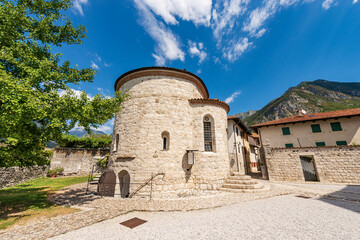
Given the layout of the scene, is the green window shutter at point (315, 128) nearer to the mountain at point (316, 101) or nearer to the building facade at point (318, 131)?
the building facade at point (318, 131)

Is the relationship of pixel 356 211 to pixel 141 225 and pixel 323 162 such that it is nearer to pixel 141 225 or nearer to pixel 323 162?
pixel 141 225

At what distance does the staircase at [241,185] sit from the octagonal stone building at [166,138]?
0.52 metres

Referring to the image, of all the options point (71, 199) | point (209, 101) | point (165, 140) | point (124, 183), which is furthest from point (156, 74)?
point (71, 199)

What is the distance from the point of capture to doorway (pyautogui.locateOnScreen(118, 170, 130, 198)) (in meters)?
10.4

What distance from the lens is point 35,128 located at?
6633mm

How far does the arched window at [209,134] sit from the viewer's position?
11.9 metres

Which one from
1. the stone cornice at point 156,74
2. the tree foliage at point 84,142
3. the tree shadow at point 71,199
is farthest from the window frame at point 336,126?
the tree foliage at point 84,142

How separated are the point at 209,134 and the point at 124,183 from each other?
779 cm

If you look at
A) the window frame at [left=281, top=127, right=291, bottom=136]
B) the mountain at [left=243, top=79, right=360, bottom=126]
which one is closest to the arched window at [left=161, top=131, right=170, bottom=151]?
the window frame at [left=281, top=127, right=291, bottom=136]

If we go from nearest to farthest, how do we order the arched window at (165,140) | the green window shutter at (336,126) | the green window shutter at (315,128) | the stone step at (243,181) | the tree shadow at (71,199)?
the tree shadow at (71,199) → the stone step at (243,181) → the arched window at (165,140) → the green window shutter at (336,126) → the green window shutter at (315,128)

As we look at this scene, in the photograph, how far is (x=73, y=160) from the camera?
21.4 meters

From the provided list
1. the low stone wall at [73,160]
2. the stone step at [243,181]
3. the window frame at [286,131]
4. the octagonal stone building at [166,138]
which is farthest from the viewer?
the low stone wall at [73,160]

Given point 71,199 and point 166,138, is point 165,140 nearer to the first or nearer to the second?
point 166,138

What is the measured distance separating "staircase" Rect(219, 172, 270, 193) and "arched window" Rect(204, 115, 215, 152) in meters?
2.68
